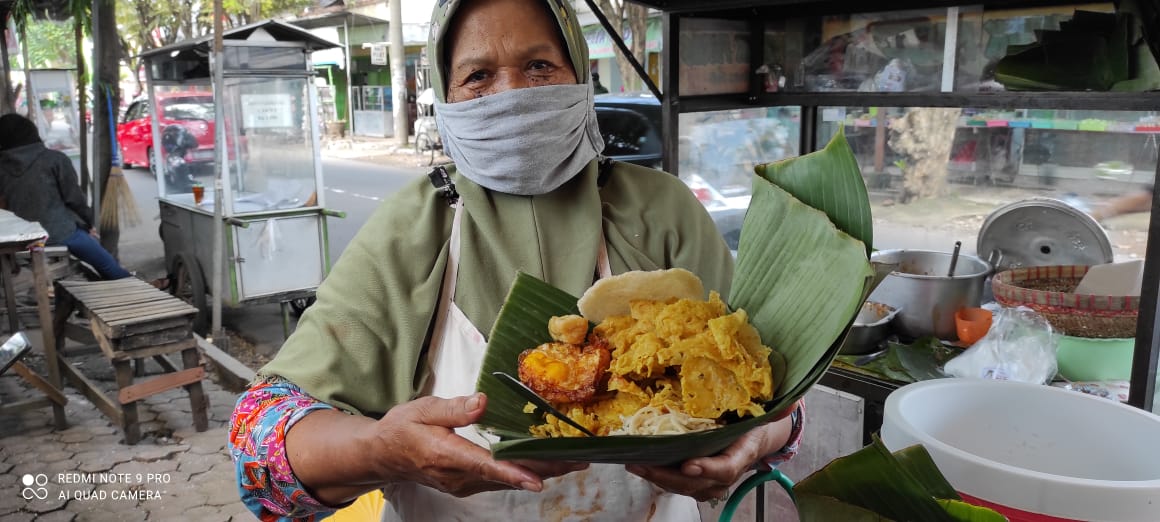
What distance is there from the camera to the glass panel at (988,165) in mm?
3225

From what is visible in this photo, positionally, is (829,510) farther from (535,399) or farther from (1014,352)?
(1014,352)

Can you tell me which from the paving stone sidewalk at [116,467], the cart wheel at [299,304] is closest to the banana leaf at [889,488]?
the paving stone sidewalk at [116,467]

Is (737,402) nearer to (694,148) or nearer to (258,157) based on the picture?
(694,148)

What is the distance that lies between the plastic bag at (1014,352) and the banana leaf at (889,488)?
1.83 meters

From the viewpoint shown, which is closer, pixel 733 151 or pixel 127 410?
pixel 733 151

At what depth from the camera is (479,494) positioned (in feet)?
4.85

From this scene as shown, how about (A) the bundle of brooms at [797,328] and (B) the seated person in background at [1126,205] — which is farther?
(B) the seated person in background at [1126,205]

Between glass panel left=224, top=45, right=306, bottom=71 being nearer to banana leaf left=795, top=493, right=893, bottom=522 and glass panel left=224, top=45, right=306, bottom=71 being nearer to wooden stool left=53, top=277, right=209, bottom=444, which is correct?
wooden stool left=53, top=277, right=209, bottom=444

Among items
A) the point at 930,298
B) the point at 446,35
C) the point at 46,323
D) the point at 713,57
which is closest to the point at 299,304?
the point at 46,323

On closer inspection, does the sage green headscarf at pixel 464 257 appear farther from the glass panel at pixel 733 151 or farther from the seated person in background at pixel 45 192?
the seated person in background at pixel 45 192

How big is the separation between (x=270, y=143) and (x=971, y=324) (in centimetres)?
581

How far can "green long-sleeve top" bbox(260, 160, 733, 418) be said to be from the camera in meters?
1.36

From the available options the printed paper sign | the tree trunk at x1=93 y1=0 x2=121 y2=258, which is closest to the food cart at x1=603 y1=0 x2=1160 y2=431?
the printed paper sign

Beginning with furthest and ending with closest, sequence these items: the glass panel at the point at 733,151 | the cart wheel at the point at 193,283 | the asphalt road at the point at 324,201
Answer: the asphalt road at the point at 324,201
the cart wheel at the point at 193,283
the glass panel at the point at 733,151
